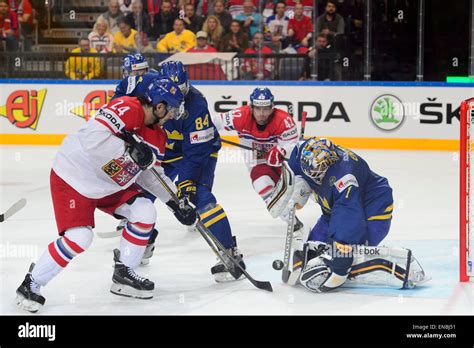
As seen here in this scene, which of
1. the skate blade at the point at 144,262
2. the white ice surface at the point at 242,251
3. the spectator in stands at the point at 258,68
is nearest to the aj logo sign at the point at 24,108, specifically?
the white ice surface at the point at 242,251

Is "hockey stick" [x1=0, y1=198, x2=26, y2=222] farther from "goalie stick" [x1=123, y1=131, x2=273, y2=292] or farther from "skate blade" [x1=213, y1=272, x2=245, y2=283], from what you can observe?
"skate blade" [x1=213, y1=272, x2=245, y2=283]

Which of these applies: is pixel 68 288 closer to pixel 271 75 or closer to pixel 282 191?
pixel 282 191

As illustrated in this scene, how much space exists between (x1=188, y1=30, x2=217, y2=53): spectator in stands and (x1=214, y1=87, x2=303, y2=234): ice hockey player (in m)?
4.11

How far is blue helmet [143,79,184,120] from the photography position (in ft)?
14.6

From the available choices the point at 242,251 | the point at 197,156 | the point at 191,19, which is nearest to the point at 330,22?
the point at 191,19

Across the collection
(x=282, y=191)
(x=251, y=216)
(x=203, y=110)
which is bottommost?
(x=251, y=216)

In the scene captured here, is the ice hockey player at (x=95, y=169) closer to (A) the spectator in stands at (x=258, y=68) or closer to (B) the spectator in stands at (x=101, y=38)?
(A) the spectator in stands at (x=258, y=68)

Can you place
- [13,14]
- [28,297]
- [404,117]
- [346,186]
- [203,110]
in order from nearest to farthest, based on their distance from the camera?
[28,297]
[346,186]
[203,110]
[404,117]
[13,14]

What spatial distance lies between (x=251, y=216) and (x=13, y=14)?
16.9 ft

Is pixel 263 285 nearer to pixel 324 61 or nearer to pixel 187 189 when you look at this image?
pixel 187 189

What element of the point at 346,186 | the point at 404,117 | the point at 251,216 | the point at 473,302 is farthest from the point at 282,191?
the point at 404,117

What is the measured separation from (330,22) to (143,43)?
6.58ft

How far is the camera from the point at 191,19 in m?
10.5

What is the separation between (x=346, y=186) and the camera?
4730 millimetres
